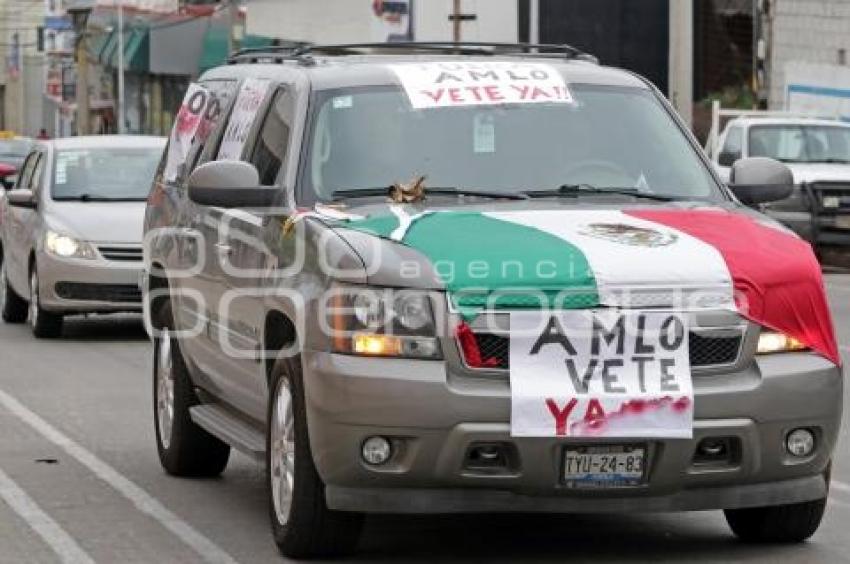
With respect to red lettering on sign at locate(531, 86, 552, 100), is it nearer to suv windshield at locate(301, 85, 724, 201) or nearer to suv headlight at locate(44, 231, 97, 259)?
suv windshield at locate(301, 85, 724, 201)

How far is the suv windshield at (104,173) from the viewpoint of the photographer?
64.0 feet

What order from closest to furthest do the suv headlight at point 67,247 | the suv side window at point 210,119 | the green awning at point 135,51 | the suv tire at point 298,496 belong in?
the suv tire at point 298,496
the suv side window at point 210,119
the suv headlight at point 67,247
the green awning at point 135,51

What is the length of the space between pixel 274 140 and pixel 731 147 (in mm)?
19628

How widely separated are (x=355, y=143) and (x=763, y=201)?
5.70ft

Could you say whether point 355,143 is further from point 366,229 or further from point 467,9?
point 467,9

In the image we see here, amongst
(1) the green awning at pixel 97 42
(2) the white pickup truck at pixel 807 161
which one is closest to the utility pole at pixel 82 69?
(1) the green awning at pixel 97 42

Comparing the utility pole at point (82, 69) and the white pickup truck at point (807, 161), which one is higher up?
the white pickup truck at point (807, 161)

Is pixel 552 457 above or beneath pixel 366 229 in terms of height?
beneath

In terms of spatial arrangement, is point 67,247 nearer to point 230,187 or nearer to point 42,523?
point 42,523

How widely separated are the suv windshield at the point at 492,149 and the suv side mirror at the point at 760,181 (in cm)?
17

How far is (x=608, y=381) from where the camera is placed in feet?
25.0

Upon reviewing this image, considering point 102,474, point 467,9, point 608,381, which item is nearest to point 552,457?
point 608,381

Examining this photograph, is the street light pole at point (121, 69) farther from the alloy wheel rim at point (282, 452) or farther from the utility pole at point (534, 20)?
the alloy wheel rim at point (282, 452)

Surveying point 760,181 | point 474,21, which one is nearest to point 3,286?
point 760,181
